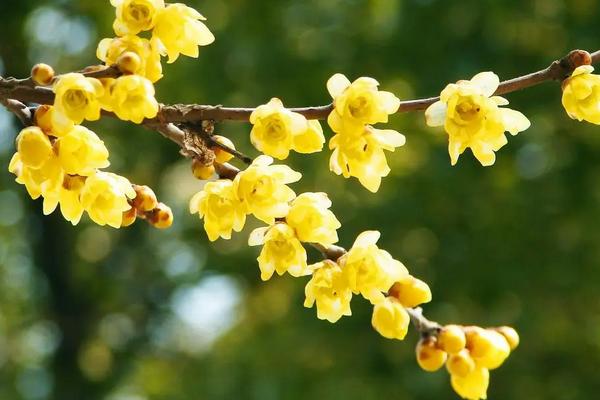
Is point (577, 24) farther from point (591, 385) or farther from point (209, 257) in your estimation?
point (209, 257)

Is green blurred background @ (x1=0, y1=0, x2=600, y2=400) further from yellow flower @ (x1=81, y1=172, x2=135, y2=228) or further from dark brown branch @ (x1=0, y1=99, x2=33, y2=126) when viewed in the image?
dark brown branch @ (x1=0, y1=99, x2=33, y2=126)

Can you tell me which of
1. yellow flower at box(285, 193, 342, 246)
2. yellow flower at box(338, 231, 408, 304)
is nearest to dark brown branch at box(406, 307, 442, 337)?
yellow flower at box(338, 231, 408, 304)

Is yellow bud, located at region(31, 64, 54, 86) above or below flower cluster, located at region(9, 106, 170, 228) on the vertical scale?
above

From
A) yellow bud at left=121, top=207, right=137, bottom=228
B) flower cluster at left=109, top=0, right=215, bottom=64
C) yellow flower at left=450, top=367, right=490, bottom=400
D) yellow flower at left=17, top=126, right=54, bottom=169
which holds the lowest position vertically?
yellow flower at left=450, top=367, right=490, bottom=400

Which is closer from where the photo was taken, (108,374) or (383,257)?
(383,257)

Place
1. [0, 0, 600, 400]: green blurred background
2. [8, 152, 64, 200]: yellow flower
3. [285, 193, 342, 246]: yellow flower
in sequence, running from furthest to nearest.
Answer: [0, 0, 600, 400]: green blurred background < [285, 193, 342, 246]: yellow flower < [8, 152, 64, 200]: yellow flower

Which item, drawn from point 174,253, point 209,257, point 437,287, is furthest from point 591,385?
point 174,253
